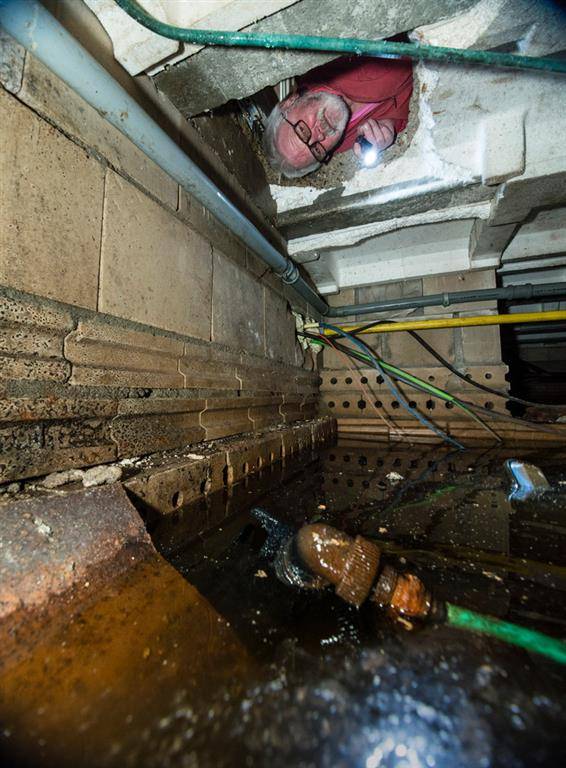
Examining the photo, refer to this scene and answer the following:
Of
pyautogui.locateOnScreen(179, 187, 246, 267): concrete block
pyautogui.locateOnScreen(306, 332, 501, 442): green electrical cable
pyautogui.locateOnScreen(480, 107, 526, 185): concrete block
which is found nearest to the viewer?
pyautogui.locateOnScreen(179, 187, 246, 267): concrete block

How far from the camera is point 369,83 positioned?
205cm

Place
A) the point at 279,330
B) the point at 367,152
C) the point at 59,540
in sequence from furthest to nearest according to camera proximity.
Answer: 1. the point at 279,330
2. the point at 367,152
3. the point at 59,540

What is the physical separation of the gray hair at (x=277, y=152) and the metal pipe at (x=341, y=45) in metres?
1.07

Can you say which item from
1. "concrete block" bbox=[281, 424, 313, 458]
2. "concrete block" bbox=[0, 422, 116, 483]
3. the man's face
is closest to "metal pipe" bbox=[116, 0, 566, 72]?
the man's face

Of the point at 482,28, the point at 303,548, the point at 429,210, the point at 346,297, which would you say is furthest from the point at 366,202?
the point at 303,548

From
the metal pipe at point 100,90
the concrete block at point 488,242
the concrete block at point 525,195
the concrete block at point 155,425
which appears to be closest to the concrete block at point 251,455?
the concrete block at point 155,425

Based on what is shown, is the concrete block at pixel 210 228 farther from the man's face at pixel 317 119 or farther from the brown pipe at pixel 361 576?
the brown pipe at pixel 361 576

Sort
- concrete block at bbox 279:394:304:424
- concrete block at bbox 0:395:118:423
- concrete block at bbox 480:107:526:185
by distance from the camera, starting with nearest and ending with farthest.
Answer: concrete block at bbox 0:395:118:423 < concrete block at bbox 480:107:526:185 < concrete block at bbox 279:394:304:424

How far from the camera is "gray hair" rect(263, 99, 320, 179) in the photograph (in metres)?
2.26

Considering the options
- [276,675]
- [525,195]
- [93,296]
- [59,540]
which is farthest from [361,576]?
[525,195]

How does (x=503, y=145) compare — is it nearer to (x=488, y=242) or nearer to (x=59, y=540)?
(x=488, y=242)

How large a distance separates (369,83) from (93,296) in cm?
229

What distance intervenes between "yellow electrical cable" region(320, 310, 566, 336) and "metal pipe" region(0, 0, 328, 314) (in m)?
2.25

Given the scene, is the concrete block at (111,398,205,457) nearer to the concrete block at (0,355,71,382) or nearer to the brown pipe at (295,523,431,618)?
the concrete block at (0,355,71,382)
